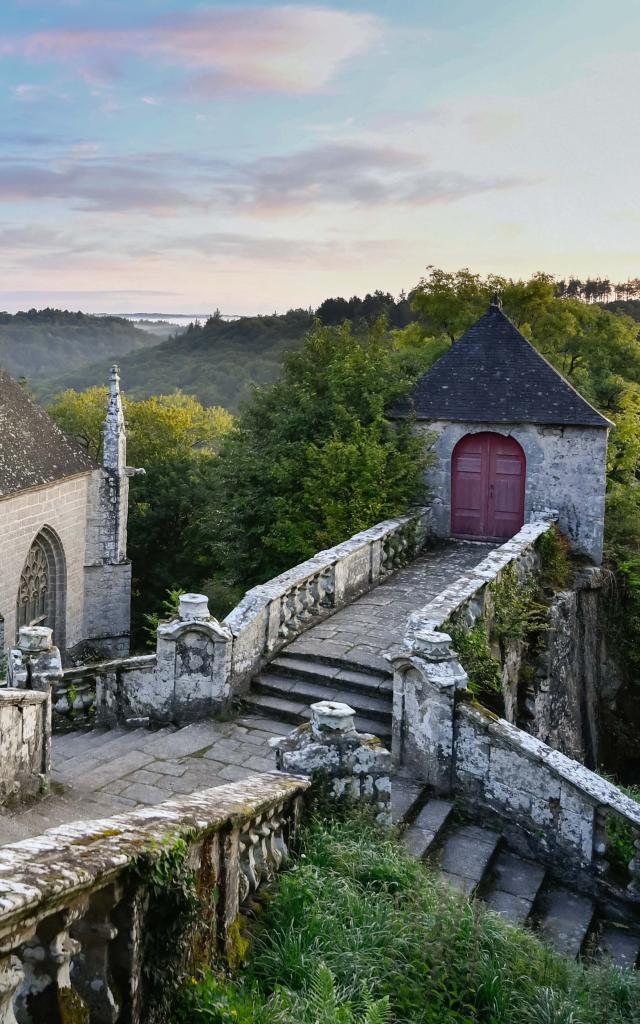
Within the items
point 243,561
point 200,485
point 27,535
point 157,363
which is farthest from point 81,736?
point 157,363

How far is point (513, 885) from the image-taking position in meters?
6.76

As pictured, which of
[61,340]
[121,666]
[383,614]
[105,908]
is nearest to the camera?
[105,908]

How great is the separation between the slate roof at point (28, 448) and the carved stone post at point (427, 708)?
33.2 ft

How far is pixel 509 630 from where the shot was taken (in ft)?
35.8

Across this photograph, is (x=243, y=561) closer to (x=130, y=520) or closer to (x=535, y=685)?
(x=535, y=685)

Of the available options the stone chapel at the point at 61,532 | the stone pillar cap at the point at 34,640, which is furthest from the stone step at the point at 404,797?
the stone chapel at the point at 61,532

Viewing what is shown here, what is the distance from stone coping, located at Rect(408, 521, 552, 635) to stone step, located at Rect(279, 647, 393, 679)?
0.74 meters

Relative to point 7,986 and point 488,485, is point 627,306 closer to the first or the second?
point 488,485

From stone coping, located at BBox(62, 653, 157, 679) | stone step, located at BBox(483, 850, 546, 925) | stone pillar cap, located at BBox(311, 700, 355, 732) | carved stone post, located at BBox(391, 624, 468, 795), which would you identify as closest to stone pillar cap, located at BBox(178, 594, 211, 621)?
stone coping, located at BBox(62, 653, 157, 679)

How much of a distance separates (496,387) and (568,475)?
7.44 ft

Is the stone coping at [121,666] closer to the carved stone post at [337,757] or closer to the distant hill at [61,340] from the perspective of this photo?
the carved stone post at [337,757]

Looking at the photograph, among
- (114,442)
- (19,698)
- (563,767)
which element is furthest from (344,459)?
(19,698)

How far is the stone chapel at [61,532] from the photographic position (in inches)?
648

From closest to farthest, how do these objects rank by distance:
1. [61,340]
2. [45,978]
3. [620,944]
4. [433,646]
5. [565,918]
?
[45,978] → [620,944] → [565,918] → [433,646] → [61,340]
